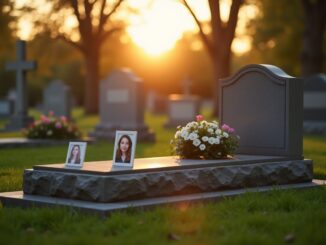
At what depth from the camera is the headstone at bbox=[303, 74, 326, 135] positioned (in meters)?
22.6

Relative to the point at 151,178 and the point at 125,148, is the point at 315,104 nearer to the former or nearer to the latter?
the point at 125,148

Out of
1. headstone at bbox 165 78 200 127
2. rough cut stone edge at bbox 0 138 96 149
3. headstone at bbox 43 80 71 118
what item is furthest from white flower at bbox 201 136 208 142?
headstone at bbox 43 80 71 118

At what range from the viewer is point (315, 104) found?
900 inches

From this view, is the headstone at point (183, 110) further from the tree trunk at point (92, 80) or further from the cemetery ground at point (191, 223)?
the cemetery ground at point (191, 223)

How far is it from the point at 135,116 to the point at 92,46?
654 inches

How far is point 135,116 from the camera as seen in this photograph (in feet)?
62.6

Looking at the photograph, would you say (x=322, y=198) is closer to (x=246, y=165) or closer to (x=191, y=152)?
(x=246, y=165)

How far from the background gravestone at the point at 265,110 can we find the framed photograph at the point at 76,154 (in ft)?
9.81

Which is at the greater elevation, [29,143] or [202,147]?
[202,147]

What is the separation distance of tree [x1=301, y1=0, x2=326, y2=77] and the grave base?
21.5 metres

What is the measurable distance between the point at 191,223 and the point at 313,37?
24.5 meters

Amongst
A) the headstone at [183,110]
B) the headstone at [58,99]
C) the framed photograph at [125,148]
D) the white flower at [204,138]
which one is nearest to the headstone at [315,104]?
the headstone at [183,110]

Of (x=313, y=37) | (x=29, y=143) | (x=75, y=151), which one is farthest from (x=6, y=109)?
(x=75, y=151)

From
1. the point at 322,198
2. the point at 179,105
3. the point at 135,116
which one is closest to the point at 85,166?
the point at 322,198
